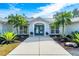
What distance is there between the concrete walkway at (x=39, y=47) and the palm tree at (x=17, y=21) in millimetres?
721

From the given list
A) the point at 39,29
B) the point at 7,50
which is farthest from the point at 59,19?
the point at 7,50

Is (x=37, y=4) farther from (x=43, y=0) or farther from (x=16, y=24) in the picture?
(x=16, y=24)

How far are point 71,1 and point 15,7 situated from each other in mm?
2326

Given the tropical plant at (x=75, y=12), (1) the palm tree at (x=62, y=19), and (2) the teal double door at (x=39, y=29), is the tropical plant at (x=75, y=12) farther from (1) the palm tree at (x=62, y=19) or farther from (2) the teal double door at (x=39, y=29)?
(2) the teal double door at (x=39, y=29)


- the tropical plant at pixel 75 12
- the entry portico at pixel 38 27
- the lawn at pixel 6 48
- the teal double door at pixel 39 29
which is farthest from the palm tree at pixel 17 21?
the tropical plant at pixel 75 12

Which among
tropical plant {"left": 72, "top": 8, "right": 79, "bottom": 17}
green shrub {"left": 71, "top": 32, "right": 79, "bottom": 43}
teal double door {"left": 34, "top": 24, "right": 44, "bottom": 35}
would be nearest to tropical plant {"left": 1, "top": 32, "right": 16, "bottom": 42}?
teal double door {"left": 34, "top": 24, "right": 44, "bottom": 35}

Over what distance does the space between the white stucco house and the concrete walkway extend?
0.32 meters

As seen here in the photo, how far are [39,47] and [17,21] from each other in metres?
1.52

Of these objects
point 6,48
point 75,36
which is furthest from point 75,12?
point 6,48

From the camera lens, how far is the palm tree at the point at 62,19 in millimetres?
9164

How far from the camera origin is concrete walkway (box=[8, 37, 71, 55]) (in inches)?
339

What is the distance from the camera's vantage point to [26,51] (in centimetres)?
868

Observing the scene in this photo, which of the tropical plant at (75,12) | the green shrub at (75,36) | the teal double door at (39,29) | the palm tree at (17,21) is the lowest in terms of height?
the green shrub at (75,36)

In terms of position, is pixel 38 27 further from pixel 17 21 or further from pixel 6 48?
pixel 6 48
